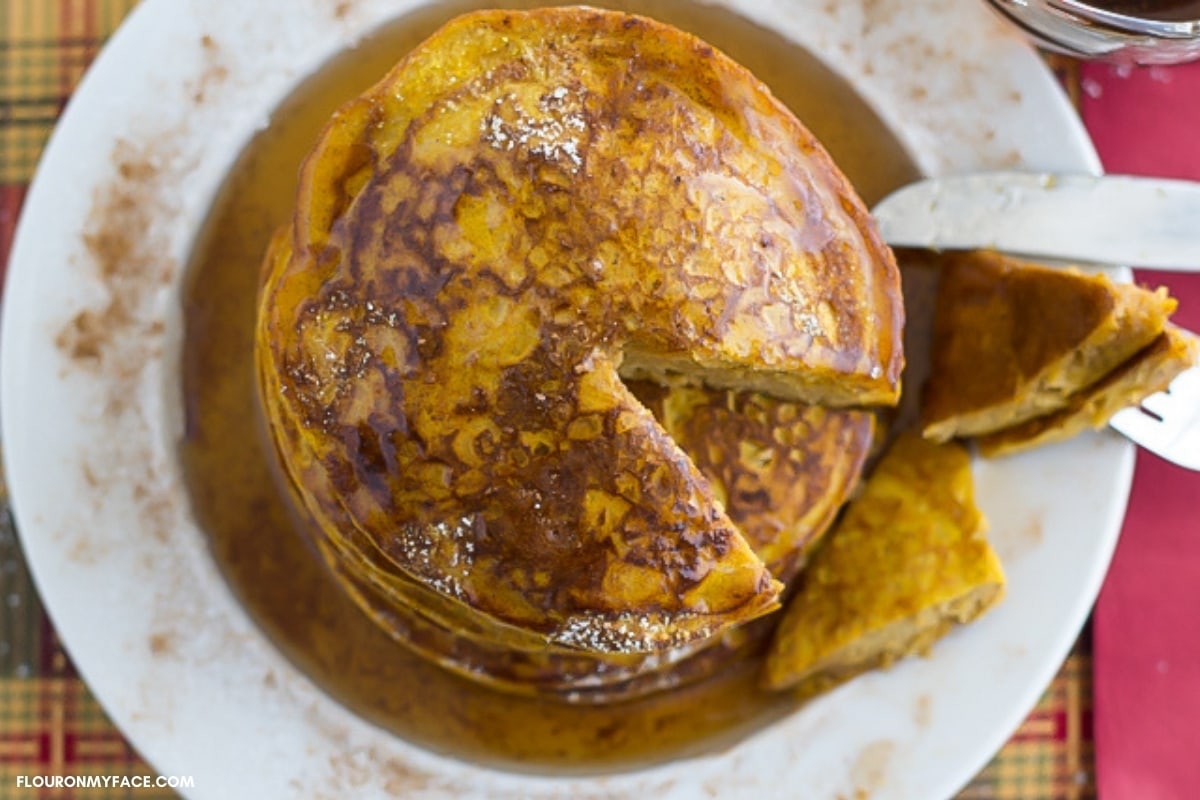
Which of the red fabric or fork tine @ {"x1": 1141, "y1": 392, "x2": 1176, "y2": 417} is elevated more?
fork tine @ {"x1": 1141, "y1": 392, "x2": 1176, "y2": 417}

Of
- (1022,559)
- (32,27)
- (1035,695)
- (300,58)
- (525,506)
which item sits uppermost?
(32,27)

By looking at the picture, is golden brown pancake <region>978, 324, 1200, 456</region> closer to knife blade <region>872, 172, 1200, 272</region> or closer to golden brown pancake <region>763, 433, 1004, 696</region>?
golden brown pancake <region>763, 433, 1004, 696</region>

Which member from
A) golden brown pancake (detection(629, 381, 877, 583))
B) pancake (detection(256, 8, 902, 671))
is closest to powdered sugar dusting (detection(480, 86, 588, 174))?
pancake (detection(256, 8, 902, 671))

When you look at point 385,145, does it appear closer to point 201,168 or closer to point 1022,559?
point 201,168

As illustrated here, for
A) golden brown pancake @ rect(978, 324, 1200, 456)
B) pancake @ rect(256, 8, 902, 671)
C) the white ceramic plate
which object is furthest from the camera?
the white ceramic plate

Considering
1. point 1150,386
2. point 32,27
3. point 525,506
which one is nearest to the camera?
point 525,506

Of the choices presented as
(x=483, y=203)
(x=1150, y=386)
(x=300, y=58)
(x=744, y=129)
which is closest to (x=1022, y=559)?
(x=1150, y=386)
